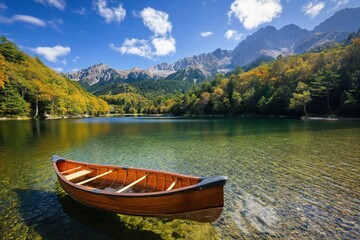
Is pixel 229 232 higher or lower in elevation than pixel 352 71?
lower

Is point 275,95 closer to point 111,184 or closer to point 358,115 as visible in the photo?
point 358,115

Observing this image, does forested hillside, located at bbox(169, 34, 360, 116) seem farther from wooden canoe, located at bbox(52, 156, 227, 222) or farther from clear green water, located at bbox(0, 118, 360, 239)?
wooden canoe, located at bbox(52, 156, 227, 222)

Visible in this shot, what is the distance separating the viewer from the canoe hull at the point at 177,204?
6.05 metres

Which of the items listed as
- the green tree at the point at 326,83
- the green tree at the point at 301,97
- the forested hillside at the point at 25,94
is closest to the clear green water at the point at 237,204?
the green tree at the point at 301,97

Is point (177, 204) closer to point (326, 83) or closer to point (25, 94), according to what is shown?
point (326, 83)

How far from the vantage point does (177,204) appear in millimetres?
6266

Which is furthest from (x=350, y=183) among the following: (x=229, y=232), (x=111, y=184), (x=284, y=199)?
(x=111, y=184)

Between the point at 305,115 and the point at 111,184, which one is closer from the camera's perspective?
the point at 111,184

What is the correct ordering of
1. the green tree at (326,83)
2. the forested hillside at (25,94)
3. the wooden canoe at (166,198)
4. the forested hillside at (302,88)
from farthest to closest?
the forested hillside at (25,94)
the green tree at (326,83)
the forested hillside at (302,88)
the wooden canoe at (166,198)

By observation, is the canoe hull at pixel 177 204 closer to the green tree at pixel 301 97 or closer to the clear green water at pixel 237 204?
the clear green water at pixel 237 204

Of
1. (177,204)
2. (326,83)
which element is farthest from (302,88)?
(177,204)

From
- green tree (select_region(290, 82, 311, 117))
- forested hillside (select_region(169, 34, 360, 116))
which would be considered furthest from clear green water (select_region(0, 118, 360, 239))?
green tree (select_region(290, 82, 311, 117))

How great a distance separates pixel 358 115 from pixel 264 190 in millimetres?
67610

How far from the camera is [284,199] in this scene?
980 cm
